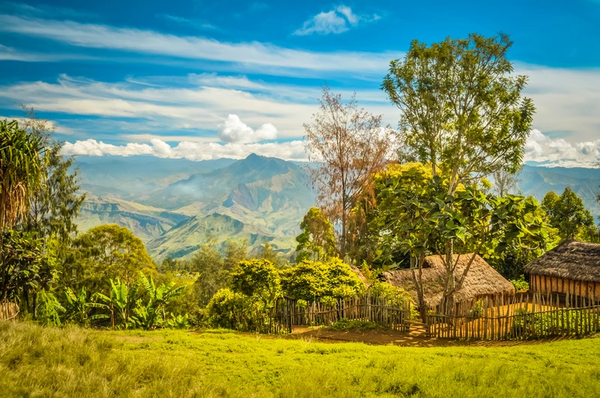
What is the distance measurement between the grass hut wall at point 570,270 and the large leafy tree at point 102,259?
73.2 feet

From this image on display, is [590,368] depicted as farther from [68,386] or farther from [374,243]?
[374,243]

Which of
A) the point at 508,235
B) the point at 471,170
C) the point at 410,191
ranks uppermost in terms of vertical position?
the point at 471,170

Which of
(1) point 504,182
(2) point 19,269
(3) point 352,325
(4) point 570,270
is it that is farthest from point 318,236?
(1) point 504,182

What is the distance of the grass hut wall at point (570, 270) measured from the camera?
789 inches

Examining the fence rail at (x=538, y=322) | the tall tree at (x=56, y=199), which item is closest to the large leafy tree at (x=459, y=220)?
the fence rail at (x=538, y=322)

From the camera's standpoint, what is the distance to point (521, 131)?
55.2 feet

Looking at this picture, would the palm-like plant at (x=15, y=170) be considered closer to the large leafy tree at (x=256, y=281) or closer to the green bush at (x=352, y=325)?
the large leafy tree at (x=256, y=281)

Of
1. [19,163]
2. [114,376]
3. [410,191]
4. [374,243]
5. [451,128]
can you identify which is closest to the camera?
[114,376]

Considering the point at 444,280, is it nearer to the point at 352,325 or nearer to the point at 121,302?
the point at 352,325

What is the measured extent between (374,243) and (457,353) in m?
18.1

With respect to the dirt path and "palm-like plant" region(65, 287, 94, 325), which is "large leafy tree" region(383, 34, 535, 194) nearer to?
the dirt path

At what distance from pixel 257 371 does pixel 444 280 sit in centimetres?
1471

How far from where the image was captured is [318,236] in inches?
1055

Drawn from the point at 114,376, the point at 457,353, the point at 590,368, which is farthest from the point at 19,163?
the point at 590,368
